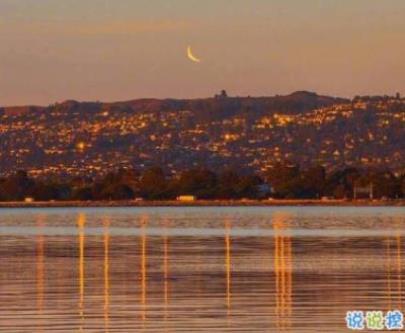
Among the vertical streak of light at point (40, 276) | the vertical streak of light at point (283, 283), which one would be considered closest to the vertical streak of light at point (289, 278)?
the vertical streak of light at point (283, 283)

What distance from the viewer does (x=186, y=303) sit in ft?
128

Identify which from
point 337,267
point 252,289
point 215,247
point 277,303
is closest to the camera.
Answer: point 277,303

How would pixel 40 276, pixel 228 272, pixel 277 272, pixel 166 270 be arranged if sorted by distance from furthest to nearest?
pixel 166 270 → pixel 228 272 → pixel 277 272 → pixel 40 276

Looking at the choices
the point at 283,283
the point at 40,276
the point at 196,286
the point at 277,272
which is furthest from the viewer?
the point at 277,272

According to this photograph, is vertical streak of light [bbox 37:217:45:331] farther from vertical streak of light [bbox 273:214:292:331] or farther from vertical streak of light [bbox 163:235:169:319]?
vertical streak of light [bbox 273:214:292:331]

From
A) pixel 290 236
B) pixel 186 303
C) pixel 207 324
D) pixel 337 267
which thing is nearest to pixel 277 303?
pixel 186 303

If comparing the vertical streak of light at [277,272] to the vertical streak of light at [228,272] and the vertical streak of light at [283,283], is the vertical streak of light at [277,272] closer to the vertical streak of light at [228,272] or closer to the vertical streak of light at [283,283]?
the vertical streak of light at [283,283]

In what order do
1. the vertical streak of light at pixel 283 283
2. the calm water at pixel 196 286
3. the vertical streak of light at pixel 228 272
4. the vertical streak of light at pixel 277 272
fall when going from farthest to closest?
the vertical streak of light at pixel 228 272
the vertical streak of light at pixel 277 272
the vertical streak of light at pixel 283 283
the calm water at pixel 196 286

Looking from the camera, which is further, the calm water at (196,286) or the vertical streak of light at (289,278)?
the vertical streak of light at (289,278)

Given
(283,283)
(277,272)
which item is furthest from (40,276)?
(283,283)

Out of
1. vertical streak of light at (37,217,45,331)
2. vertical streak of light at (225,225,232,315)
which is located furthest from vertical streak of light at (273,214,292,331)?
vertical streak of light at (37,217,45,331)

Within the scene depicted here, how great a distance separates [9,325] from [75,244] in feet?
127

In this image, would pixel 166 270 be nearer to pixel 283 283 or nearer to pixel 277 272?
pixel 277 272

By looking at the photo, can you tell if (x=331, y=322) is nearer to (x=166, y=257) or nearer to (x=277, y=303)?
(x=277, y=303)
